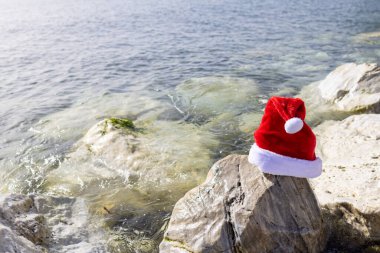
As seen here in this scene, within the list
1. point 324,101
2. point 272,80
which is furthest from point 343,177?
point 272,80

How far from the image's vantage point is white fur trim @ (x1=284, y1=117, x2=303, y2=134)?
4.29 m

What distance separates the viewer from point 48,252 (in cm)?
509

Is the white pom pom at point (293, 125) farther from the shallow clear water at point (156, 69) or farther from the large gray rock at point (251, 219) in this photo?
the shallow clear water at point (156, 69)

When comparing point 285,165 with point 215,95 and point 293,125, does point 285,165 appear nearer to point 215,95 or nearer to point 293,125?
point 293,125

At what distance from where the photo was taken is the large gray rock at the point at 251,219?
14.3ft

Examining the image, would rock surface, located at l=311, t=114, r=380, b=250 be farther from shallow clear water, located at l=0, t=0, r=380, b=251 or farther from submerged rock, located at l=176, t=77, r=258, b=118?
submerged rock, located at l=176, t=77, r=258, b=118

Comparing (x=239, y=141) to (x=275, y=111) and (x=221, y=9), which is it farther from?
(x=221, y=9)

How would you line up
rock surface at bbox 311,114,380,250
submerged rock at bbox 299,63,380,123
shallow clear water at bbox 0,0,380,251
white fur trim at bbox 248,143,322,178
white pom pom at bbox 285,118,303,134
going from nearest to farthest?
white pom pom at bbox 285,118,303,134
white fur trim at bbox 248,143,322,178
rock surface at bbox 311,114,380,250
shallow clear water at bbox 0,0,380,251
submerged rock at bbox 299,63,380,123

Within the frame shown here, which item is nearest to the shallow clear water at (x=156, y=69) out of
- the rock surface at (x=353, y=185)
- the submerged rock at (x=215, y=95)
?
the submerged rock at (x=215, y=95)

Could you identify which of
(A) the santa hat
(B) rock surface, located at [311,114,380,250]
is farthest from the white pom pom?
(B) rock surface, located at [311,114,380,250]

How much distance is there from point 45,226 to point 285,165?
3692mm

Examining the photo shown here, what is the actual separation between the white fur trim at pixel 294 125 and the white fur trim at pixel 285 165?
0.40 m

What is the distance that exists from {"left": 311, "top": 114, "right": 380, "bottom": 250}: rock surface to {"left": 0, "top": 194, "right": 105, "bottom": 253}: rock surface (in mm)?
3350

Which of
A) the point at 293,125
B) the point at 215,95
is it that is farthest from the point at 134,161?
the point at 215,95
